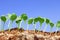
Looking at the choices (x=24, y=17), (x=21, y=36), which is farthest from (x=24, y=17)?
(x=21, y=36)

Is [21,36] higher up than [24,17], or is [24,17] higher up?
[24,17]

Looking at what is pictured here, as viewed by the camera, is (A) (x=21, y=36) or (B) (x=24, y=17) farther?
(B) (x=24, y=17)

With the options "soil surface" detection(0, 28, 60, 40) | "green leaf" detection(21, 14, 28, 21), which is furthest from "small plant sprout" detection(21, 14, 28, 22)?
"soil surface" detection(0, 28, 60, 40)

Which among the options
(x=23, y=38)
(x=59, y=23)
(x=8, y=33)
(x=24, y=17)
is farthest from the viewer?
(x=59, y=23)

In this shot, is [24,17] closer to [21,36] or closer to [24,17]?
[24,17]

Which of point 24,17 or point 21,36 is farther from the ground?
point 24,17

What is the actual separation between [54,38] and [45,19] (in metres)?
0.62

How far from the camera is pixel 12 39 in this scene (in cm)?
550

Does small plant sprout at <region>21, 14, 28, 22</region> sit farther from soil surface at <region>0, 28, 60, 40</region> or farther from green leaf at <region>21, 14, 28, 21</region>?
soil surface at <region>0, 28, 60, 40</region>

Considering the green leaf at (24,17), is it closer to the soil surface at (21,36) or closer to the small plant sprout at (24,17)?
the small plant sprout at (24,17)

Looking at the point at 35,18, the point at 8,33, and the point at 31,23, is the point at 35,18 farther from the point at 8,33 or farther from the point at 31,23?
the point at 8,33

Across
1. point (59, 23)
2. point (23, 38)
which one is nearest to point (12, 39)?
point (23, 38)

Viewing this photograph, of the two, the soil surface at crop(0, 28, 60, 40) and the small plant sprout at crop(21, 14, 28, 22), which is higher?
the small plant sprout at crop(21, 14, 28, 22)

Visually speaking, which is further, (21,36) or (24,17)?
(24,17)
